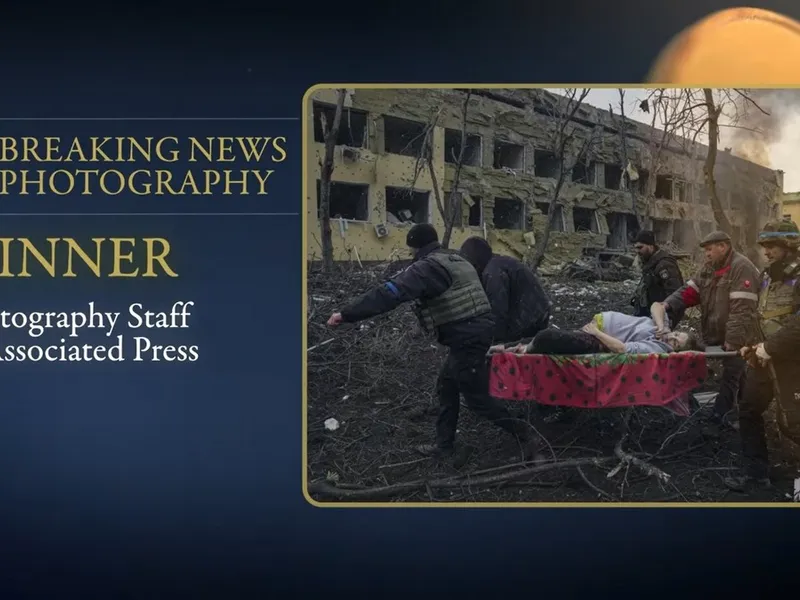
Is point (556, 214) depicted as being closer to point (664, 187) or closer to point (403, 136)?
point (664, 187)

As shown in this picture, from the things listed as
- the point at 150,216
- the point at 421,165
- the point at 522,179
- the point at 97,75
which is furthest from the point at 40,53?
the point at 522,179

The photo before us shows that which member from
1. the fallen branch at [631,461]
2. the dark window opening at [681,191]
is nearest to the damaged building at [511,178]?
the dark window opening at [681,191]

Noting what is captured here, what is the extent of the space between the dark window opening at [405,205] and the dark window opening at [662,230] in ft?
2.74

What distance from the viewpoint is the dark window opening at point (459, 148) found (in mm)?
3051

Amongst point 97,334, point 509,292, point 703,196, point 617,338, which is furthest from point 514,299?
point 97,334

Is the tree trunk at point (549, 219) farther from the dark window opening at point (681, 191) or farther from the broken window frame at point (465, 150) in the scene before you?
the dark window opening at point (681, 191)

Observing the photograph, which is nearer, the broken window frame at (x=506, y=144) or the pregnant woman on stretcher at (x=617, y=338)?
the broken window frame at (x=506, y=144)

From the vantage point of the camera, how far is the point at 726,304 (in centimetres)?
311

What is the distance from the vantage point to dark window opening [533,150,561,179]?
121 inches

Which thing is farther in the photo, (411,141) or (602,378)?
(602,378)

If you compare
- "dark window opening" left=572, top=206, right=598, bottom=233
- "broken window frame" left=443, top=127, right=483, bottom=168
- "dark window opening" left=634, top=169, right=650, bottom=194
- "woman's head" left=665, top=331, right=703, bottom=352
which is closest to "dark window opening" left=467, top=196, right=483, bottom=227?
"broken window frame" left=443, top=127, right=483, bottom=168

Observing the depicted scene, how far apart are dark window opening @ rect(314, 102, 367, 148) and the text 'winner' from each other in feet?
2.64

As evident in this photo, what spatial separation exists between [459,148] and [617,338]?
3.02ft

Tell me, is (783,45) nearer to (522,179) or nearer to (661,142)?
(661,142)
